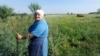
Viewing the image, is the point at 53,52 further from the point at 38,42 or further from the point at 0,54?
the point at 38,42

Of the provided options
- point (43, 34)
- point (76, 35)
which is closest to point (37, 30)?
point (43, 34)

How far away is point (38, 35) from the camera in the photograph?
7.36m

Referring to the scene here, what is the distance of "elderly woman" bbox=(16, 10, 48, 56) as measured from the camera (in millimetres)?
7348

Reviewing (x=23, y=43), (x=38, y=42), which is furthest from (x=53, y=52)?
(x=38, y=42)

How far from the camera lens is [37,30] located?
735cm

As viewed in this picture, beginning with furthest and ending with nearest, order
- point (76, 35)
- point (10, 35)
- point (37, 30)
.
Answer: point (76, 35) < point (10, 35) < point (37, 30)

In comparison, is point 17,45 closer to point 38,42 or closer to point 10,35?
point 10,35

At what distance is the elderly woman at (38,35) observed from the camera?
735cm

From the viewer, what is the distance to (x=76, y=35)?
68.7 ft

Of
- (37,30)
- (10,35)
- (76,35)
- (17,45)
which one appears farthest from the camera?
(76,35)

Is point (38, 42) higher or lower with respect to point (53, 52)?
higher

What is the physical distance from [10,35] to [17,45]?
0.76m

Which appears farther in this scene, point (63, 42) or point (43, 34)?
point (63, 42)

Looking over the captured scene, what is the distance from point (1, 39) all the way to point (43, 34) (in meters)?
3.50
